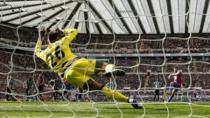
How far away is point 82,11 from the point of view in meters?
14.7

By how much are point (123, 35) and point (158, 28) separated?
6.46 feet

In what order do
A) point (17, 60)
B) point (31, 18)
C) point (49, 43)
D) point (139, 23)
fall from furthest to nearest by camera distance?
point (139, 23), point (17, 60), point (31, 18), point (49, 43)

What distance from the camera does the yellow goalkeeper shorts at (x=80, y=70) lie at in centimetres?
648

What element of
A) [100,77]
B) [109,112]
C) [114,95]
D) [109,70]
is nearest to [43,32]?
[109,70]

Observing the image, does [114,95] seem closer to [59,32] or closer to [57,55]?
[57,55]

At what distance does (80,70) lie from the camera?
6590 millimetres

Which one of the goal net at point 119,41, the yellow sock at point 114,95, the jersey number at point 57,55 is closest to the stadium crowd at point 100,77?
the goal net at point 119,41

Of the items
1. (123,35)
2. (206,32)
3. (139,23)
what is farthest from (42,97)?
(206,32)

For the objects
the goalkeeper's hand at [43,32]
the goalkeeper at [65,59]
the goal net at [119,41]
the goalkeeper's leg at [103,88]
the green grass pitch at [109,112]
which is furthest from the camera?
the goal net at [119,41]

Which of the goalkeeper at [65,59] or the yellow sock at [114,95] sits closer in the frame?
the goalkeeper at [65,59]

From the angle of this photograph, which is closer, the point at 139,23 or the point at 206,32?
the point at 139,23

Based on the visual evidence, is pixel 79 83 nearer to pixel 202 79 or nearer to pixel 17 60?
pixel 202 79

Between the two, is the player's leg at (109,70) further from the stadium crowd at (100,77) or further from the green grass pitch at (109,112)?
the stadium crowd at (100,77)

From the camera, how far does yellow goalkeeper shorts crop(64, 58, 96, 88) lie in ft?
21.2
